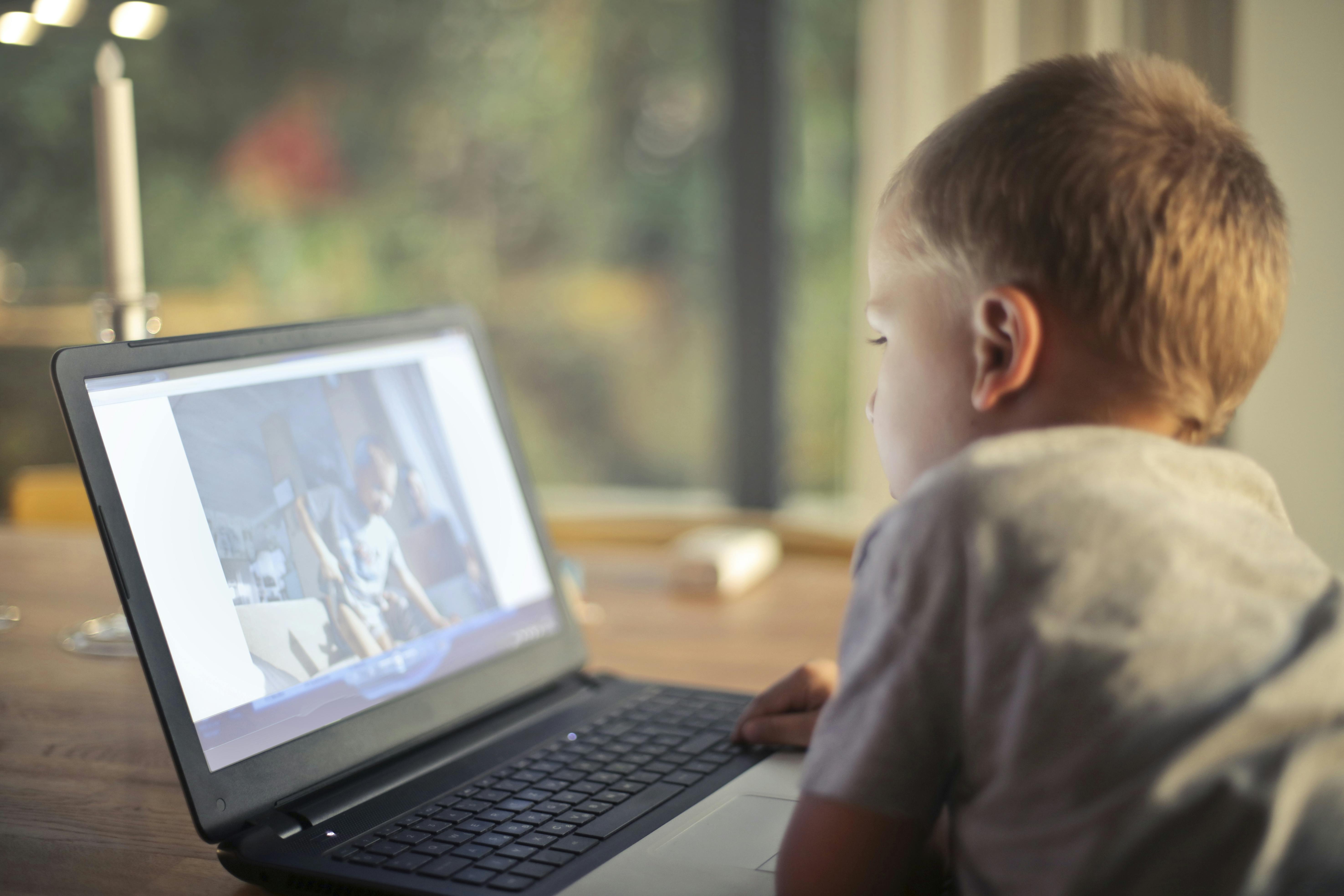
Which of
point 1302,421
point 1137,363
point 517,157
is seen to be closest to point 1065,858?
point 1137,363

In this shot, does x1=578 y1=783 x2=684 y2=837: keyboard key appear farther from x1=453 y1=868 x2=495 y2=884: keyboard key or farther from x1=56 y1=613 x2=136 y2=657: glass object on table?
x1=56 y1=613 x2=136 y2=657: glass object on table

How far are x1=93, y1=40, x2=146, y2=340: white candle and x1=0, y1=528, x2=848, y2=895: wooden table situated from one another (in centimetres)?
35

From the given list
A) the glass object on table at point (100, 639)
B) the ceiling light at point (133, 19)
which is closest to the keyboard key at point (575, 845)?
the glass object on table at point (100, 639)

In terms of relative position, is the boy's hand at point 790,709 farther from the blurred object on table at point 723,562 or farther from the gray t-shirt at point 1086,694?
the blurred object on table at point 723,562

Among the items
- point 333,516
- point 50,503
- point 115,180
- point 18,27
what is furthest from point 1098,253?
point 50,503

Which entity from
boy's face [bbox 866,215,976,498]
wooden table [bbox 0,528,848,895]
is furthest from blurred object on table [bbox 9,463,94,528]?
boy's face [bbox 866,215,976,498]

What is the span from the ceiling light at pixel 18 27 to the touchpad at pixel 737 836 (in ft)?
3.96

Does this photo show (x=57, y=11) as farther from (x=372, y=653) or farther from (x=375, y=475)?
(x=372, y=653)

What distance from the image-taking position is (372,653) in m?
0.78

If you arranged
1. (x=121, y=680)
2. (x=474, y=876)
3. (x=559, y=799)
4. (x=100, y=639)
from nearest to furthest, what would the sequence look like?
1. (x=474, y=876)
2. (x=559, y=799)
3. (x=121, y=680)
4. (x=100, y=639)

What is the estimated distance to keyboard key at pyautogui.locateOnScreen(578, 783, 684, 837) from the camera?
653 mm

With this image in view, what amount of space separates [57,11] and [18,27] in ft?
0.21

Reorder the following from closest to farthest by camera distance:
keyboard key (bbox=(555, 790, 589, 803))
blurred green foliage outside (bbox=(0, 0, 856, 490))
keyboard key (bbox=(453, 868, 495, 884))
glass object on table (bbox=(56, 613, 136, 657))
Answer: keyboard key (bbox=(453, 868, 495, 884)) < keyboard key (bbox=(555, 790, 589, 803)) < glass object on table (bbox=(56, 613, 136, 657)) < blurred green foliage outside (bbox=(0, 0, 856, 490))

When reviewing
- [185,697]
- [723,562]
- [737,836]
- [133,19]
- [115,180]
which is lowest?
[723,562]
